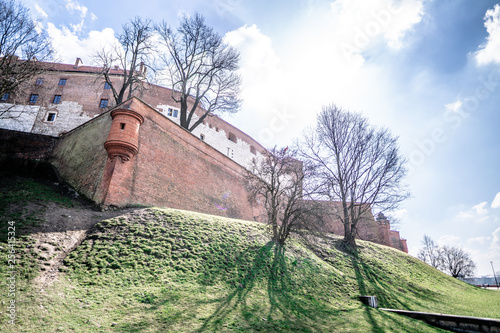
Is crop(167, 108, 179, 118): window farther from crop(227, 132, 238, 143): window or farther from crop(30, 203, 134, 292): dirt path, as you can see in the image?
crop(30, 203, 134, 292): dirt path

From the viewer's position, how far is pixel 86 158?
12.6m

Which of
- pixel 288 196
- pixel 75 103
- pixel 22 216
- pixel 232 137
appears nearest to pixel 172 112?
pixel 232 137

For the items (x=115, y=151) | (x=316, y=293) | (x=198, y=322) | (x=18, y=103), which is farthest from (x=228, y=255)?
(x=18, y=103)

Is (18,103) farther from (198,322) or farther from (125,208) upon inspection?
(198,322)

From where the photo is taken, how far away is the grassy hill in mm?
5059

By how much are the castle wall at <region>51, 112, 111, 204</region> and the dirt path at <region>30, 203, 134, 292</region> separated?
3.78 ft

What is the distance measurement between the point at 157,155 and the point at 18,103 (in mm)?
22826

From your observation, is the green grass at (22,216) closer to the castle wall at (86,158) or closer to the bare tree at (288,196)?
the castle wall at (86,158)

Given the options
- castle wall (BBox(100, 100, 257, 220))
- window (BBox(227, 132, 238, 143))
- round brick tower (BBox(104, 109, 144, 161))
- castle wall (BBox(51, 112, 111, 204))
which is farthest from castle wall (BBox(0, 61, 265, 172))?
round brick tower (BBox(104, 109, 144, 161))

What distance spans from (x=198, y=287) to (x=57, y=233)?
4.46m

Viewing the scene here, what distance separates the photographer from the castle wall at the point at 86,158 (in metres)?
11.2

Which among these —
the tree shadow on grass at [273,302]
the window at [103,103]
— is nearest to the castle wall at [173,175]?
the tree shadow on grass at [273,302]

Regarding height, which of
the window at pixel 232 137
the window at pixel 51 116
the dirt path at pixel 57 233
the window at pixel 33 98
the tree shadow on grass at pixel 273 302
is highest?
the window at pixel 232 137

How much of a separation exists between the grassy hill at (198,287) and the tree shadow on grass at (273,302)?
0.11 feet
